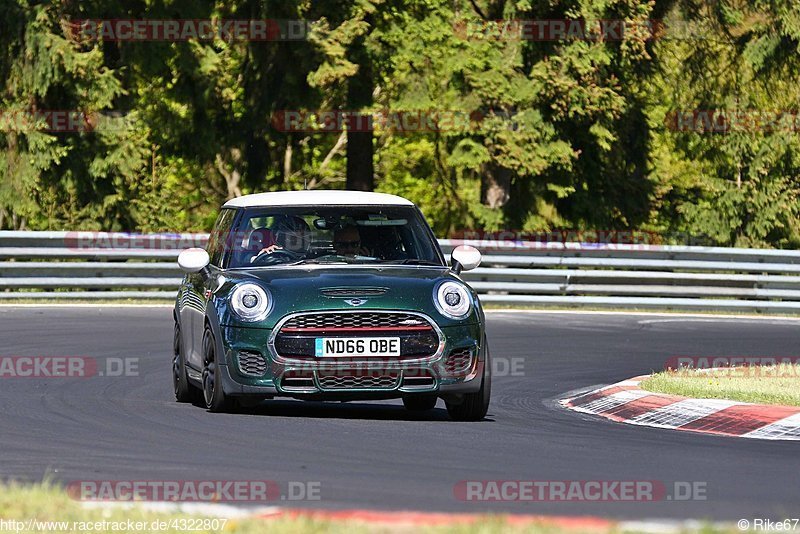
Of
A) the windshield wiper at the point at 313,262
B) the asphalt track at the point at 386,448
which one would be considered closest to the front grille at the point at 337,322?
the asphalt track at the point at 386,448

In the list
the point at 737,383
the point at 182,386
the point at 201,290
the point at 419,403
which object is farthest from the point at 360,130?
the point at 201,290

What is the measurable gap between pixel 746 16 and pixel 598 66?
4731mm

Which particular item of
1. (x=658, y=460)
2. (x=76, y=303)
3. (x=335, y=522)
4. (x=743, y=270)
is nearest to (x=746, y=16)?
(x=743, y=270)

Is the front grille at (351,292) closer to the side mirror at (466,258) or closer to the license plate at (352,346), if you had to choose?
the license plate at (352,346)

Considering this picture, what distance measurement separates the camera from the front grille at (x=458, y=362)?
1070cm

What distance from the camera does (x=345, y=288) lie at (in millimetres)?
10656

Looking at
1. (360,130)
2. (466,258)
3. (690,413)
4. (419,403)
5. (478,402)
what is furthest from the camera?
(360,130)

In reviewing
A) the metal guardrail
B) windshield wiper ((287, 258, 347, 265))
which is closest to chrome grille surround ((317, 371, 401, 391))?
windshield wiper ((287, 258, 347, 265))

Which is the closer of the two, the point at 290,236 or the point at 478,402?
the point at 478,402

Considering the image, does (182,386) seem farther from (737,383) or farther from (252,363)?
(737,383)

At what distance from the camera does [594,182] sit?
34.3m

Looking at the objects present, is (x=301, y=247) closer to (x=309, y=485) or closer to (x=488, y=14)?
(x=309, y=485)

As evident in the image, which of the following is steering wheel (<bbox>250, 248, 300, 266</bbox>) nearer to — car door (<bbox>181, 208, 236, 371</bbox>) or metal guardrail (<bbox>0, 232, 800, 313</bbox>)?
car door (<bbox>181, 208, 236, 371</bbox>)

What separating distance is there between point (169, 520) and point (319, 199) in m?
5.60
